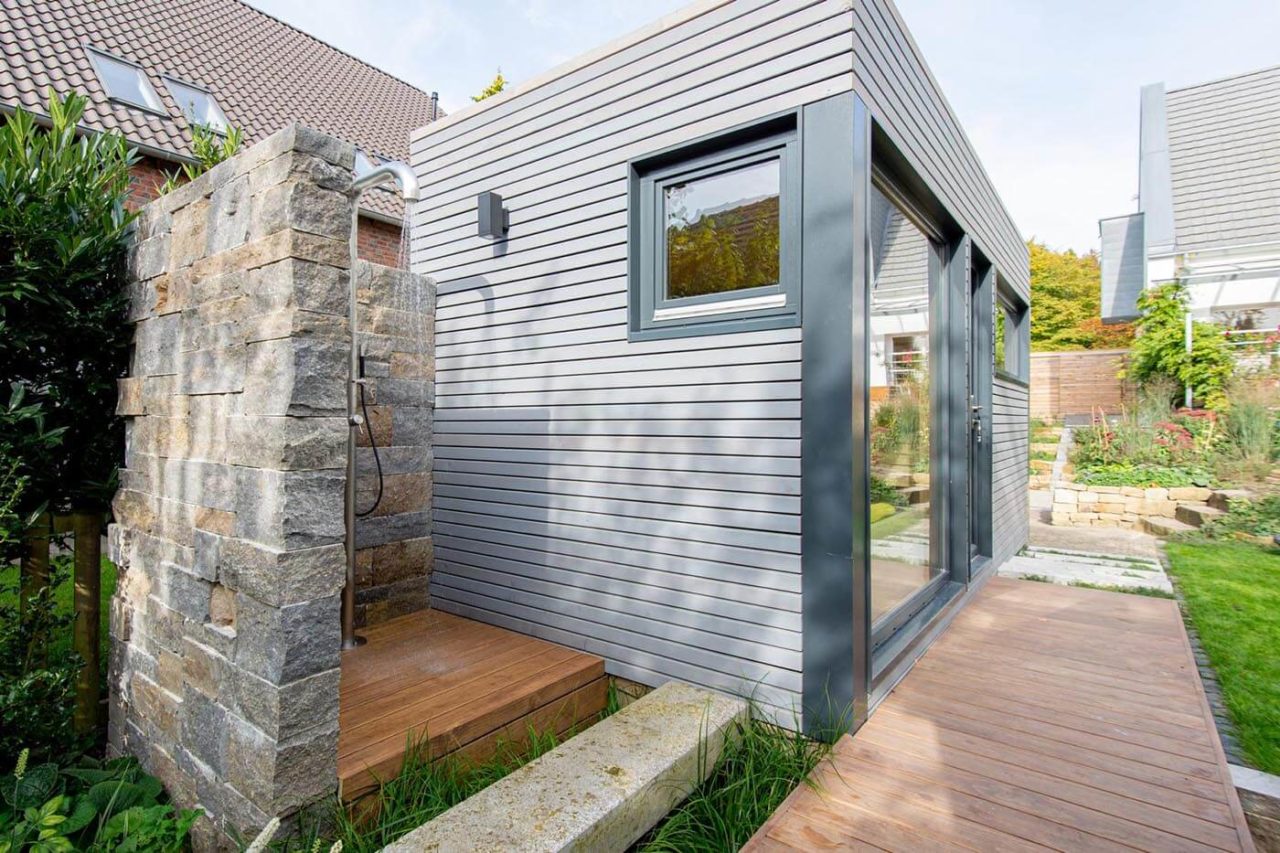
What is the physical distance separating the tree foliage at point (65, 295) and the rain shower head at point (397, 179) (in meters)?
0.90

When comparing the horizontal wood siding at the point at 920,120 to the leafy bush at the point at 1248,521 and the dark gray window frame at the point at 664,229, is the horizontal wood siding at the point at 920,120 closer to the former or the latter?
the dark gray window frame at the point at 664,229

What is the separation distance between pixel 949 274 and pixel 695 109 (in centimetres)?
215

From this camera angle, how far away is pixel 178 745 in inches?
79.5

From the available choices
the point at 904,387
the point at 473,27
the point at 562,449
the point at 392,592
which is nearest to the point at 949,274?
the point at 904,387

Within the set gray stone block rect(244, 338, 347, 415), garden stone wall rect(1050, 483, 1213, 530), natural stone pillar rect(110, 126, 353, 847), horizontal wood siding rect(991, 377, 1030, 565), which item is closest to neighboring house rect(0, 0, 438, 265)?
natural stone pillar rect(110, 126, 353, 847)

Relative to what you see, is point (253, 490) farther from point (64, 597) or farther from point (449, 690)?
point (64, 597)

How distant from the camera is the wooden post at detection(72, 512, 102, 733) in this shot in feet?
7.98

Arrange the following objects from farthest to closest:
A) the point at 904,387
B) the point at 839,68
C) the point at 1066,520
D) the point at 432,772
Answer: the point at 1066,520, the point at 904,387, the point at 839,68, the point at 432,772

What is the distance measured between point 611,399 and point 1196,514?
666cm

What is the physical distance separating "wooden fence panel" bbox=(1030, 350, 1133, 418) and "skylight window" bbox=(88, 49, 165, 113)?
14.2 meters

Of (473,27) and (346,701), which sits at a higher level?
(473,27)

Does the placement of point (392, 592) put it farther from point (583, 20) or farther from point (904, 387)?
point (583, 20)

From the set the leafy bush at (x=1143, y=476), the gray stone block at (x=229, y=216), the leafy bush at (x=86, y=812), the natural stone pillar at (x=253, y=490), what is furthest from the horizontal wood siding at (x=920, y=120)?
the leafy bush at (x=1143, y=476)

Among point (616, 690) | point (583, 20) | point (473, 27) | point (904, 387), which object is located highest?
point (473, 27)
